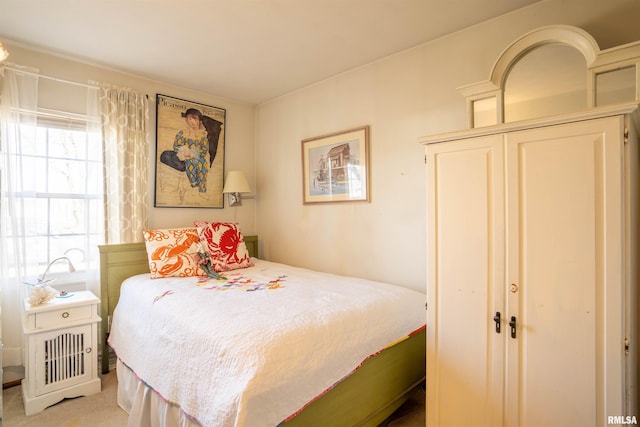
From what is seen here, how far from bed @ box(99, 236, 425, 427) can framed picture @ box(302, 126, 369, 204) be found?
2.82 feet

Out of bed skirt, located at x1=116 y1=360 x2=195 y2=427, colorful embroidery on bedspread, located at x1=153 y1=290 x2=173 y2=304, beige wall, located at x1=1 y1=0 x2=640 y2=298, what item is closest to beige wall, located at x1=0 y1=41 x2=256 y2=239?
beige wall, located at x1=1 y1=0 x2=640 y2=298

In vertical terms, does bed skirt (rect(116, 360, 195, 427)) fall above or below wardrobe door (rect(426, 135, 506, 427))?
below

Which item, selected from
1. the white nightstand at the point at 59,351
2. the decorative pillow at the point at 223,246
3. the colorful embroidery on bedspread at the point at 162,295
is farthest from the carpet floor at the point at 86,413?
the decorative pillow at the point at 223,246

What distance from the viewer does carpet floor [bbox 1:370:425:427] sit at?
1895mm

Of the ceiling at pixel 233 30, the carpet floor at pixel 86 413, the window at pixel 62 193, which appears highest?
the ceiling at pixel 233 30

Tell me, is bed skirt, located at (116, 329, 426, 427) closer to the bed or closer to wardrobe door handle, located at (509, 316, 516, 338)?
the bed

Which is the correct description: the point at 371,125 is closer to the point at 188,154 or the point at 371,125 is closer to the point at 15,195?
the point at 188,154

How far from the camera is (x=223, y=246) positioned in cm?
293

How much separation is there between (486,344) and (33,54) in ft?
12.2

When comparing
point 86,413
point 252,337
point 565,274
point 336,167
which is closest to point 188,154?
point 336,167

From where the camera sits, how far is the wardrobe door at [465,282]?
142 centimetres

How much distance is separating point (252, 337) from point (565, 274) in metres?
1.33

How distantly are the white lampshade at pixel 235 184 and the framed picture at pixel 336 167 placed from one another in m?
0.68

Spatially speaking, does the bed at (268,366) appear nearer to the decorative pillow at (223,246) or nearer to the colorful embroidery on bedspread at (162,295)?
the colorful embroidery on bedspread at (162,295)
